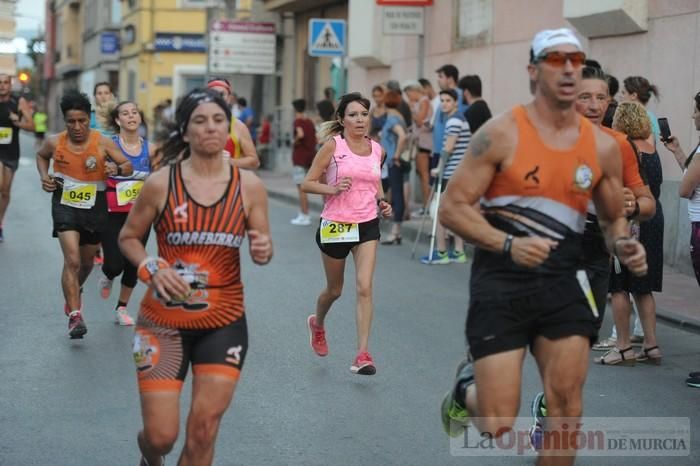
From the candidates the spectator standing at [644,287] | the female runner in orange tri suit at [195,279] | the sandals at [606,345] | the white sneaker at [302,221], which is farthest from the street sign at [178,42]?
the female runner in orange tri suit at [195,279]

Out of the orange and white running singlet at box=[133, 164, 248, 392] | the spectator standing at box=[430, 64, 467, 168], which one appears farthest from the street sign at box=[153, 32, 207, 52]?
the orange and white running singlet at box=[133, 164, 248, 392]

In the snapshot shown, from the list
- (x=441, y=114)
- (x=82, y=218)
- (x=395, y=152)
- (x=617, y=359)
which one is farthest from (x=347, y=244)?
(x=395, y=152)

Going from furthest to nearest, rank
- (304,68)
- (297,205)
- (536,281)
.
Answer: (304,68) → (297,205) → (536,281)

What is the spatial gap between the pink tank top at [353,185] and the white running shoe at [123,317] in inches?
88.8

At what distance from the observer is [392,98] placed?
16.6 m

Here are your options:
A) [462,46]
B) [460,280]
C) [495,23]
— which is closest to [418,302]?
[460,280]

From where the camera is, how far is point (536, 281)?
4949 mm

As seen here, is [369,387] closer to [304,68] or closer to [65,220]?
[65,220]

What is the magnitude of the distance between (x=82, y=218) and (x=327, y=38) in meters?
13.7

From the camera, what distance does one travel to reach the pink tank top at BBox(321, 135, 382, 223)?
8.76m

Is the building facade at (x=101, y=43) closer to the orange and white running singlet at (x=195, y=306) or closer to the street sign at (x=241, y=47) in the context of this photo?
the street sign at (x=241, y=47)

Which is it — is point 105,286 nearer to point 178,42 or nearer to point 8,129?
point 8,129

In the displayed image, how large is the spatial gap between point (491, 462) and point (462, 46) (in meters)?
16.1

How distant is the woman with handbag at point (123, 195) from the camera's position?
10.2 metres
